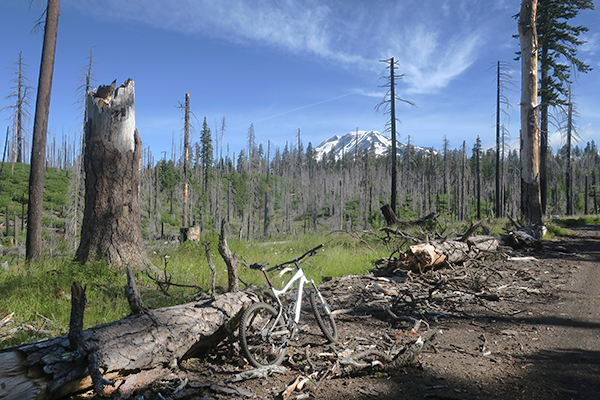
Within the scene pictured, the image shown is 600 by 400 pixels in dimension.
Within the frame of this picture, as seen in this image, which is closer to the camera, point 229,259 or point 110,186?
point 229,259

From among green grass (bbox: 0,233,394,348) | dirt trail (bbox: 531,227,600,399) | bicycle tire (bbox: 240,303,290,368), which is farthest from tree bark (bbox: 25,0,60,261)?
dirt trail (bbox: 531,227,600,399)

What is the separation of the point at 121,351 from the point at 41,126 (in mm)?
8919

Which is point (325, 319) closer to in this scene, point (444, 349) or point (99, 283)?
point (444, 349)

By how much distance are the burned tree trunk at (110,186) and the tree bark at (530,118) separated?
44.2ft

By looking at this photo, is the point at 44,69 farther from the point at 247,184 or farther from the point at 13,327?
the point at 247,184

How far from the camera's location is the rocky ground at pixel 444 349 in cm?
293

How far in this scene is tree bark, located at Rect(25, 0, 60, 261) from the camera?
857 centimetres

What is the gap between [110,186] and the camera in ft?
23.3

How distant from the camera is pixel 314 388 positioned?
3023mm

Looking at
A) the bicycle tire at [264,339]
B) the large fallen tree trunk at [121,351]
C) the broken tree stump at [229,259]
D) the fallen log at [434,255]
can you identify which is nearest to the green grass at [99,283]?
the broken tree stump at [229,259]

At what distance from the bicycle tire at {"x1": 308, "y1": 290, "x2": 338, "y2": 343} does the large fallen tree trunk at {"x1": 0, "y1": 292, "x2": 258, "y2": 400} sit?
3.00ft

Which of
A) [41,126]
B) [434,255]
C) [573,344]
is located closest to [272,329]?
[573,344]

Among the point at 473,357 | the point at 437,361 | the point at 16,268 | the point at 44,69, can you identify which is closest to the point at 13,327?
the point at 16,268

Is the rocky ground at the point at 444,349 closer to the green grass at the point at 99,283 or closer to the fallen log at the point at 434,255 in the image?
the fallen log at the point at 434,255
